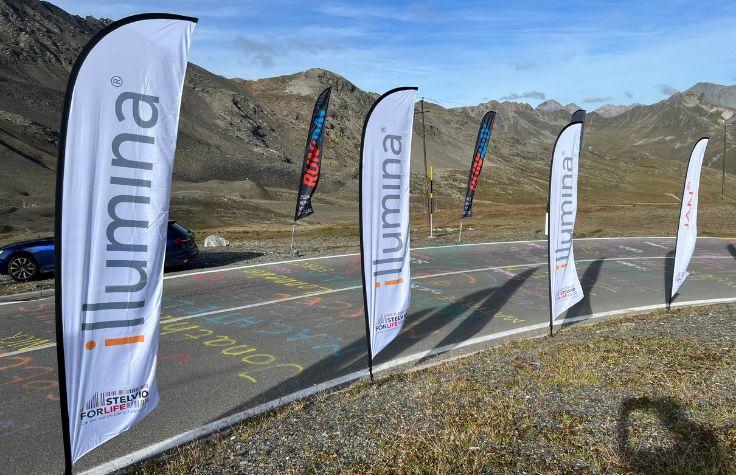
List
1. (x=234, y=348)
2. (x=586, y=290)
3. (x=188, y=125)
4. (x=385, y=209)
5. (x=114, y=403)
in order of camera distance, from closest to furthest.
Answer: (x=114, y=403) → (x=385, y=209) → (x=234, y=348) → (x=586, y=290) → (x=188, y=125)

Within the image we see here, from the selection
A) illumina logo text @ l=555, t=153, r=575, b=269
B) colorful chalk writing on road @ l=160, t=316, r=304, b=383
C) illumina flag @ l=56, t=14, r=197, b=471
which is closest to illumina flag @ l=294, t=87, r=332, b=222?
colorful chalk writing on road @ l=160, t=316, r=304, b=383

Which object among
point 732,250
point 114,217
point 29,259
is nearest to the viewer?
point 114,217

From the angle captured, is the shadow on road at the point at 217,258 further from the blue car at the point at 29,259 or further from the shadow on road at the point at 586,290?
the shadow on road at the point at 586,290

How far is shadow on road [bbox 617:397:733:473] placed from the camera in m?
4.48

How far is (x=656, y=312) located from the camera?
39.7 feet

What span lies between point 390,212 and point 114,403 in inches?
160

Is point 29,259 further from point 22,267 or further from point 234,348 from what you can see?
point 234,348

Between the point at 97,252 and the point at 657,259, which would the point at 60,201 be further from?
the point at 657,259

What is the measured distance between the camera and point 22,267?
568 inches

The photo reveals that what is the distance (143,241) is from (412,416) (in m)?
3.29

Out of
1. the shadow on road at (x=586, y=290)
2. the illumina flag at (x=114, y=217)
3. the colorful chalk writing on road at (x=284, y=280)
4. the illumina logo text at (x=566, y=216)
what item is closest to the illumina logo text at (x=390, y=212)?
the illumina flag at (x=114, y=217)

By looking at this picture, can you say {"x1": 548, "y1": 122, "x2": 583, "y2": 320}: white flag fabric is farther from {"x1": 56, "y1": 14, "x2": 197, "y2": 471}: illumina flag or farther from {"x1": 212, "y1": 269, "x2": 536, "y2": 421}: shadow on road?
{"x1": 56, "y1": 14, "x2": 197, "y2": 471}: illumina flag

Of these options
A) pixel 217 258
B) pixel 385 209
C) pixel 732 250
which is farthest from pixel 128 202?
pixel 732 250

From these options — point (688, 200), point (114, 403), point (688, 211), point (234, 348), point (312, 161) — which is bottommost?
point (234, 348)
